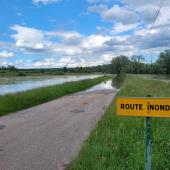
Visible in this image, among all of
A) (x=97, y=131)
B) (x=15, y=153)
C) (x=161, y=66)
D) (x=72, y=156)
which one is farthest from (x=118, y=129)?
(x=161, y=66)

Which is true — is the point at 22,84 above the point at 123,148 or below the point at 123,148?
below

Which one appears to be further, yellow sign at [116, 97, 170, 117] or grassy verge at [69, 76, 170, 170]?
grassy verge at [69, 76, 170, 170]

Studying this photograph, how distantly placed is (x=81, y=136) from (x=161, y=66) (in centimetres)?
11729

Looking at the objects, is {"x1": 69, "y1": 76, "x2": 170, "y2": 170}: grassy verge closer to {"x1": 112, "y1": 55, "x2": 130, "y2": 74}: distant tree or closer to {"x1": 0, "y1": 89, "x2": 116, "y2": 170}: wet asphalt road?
{"x1": 0, "y1": 89, "x2": 116, "y2": 170}: wet asphalt road

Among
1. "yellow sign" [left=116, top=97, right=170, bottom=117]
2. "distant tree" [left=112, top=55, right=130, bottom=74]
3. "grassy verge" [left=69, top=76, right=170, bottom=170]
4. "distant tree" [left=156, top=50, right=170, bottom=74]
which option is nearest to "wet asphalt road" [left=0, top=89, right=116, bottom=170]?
"grassy verge" [left=69, top=76, right=170, bottom=170]

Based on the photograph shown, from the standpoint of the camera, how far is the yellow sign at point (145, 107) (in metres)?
4.12

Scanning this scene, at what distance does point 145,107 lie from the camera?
4199 millimetres

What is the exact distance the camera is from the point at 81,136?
915 centimetres

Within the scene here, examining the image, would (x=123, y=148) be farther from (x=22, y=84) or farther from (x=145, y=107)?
(x=22, y=84)

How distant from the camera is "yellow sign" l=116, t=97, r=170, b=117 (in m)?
4.12

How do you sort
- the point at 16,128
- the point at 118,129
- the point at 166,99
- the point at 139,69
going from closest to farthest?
the point at 166,99 < the point at 118,129 < the point at 16,128 < the point at 139,69

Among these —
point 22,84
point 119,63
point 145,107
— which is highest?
point 119,63

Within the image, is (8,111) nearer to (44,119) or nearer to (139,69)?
(44,119)

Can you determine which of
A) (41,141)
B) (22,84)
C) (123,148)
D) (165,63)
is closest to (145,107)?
(123,148)
